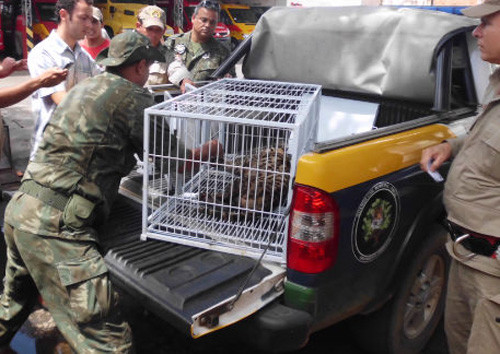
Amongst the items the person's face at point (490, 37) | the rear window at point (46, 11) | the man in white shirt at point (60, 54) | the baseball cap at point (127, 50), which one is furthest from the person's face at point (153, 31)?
the rear window at point (46, 11)

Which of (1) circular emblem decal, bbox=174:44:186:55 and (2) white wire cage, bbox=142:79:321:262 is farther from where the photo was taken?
(1) circular emblem decal, bbox=174:44:186:55

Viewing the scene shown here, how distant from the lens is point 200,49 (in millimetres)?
4922

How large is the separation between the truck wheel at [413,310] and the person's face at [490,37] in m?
1.07

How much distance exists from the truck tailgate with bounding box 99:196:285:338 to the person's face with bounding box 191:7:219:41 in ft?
9.01

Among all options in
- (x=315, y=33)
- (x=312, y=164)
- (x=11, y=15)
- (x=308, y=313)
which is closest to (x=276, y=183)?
(x=312, y=164)

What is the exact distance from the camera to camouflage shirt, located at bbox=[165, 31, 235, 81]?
16.0 ft

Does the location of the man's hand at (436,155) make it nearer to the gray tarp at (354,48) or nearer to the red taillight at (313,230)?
the red taillight at (313,230)

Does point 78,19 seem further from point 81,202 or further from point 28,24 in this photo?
point 28,24

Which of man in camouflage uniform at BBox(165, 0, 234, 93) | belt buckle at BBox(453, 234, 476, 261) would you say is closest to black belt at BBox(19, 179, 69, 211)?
belt buckle at BBox(453, 234, 476, 261)

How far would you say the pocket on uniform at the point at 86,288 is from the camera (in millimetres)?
2396

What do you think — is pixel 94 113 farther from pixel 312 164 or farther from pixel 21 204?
pixel 312 164

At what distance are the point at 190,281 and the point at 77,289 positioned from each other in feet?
1.84

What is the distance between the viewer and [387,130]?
107 inches

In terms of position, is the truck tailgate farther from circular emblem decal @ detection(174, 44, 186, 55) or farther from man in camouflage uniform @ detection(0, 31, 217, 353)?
circular emblem decal @ detection(174, 44, 186, 55)
